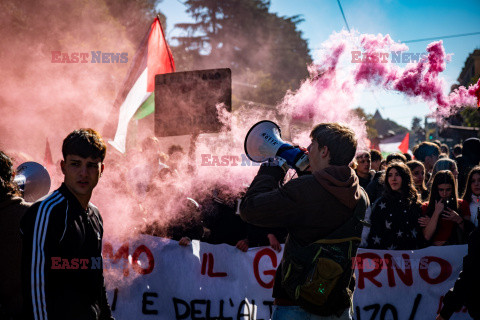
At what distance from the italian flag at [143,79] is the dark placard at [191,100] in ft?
3.04

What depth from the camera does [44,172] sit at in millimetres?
3367

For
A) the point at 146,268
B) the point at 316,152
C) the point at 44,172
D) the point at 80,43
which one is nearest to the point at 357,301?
the point at 146,268

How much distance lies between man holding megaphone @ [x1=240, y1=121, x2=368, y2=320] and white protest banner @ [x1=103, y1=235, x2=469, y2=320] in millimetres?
1905

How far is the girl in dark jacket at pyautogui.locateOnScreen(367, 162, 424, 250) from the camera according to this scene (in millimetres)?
4164

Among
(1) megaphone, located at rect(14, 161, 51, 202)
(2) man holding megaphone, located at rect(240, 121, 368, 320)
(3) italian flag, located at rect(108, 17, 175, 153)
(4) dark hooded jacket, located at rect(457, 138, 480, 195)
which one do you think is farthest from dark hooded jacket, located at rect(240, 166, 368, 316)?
(4) dark hooded jacket, located at rect(457, 138, 480, 195)

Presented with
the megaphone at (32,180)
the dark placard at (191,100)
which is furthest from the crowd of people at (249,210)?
the megaphone at (32,180)

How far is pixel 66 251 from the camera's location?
6.23ft

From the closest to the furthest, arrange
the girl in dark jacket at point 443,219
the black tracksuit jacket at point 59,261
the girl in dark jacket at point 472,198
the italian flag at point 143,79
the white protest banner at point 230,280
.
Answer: the black tracksuit jacket at point 59,261 → the white protest banner at point 230,280 → the girl in dark jacket at point 443,219 → the girl in dark jacket at point 472,198 → the italian flag at point 143,79

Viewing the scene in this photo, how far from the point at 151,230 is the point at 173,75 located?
6.26ft

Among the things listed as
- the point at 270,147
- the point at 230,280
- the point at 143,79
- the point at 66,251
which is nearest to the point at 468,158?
the point at 230,280

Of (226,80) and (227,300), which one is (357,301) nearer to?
(227,300)

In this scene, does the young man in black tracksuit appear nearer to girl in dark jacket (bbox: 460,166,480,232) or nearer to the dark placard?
the dark placard

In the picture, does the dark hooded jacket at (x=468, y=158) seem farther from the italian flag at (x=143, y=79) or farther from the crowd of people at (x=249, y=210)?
the italian flag at (x=143, y=79)

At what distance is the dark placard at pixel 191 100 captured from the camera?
187 inches
